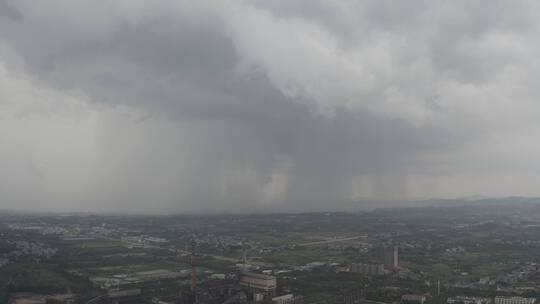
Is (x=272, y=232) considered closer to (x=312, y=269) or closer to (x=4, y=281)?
(x=312, y=269)

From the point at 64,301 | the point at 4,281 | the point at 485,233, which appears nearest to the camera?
the point at 64,301

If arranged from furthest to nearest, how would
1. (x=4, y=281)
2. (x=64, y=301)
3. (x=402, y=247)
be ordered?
1. (x=402, y=247)
2. (x=4, y=281)
3. (x=64, y=301)

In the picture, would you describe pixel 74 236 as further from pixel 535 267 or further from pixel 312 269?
pixel 535 267

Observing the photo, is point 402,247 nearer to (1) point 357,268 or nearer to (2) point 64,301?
(1) point 357,268

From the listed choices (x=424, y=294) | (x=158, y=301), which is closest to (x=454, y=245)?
(x=424, y=294)

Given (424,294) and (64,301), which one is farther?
(424,294)

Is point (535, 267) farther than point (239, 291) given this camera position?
Yes

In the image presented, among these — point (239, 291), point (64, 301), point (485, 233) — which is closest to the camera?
point (64, 301)

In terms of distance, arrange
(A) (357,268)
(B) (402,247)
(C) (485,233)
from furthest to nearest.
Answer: (C) (485,233), (B) (402,247), (A) (357,268)

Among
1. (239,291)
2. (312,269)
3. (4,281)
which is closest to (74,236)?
(4,281)
